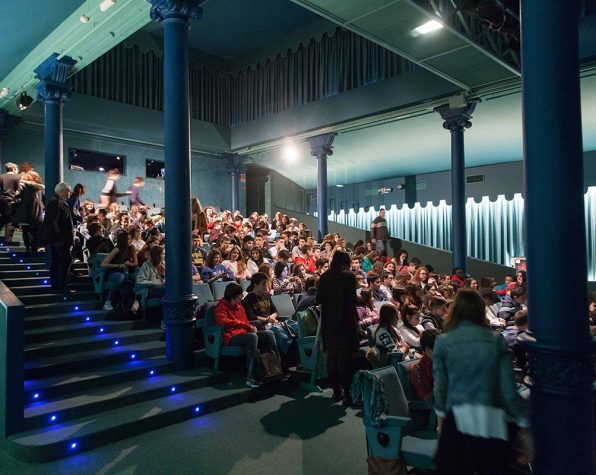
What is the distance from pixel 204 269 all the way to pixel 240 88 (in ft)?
31.8

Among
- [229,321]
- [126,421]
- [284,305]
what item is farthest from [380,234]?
[126,421]

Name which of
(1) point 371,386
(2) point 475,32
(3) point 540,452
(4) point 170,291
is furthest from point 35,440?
(2) point 475,32

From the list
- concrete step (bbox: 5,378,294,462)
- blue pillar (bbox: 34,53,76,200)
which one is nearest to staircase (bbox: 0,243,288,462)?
concrete step (bbox: 5,378,294,462)

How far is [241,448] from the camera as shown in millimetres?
3703

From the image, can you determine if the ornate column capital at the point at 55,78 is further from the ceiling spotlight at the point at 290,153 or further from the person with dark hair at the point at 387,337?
the ceiling spotlight at the point at 290,153

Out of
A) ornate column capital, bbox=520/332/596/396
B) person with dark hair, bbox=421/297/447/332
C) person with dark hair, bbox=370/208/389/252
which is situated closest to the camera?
ornate column capital, bbox=520/332/596/396

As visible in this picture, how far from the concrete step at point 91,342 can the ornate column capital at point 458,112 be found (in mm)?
7500

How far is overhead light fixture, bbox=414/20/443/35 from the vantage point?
6.59 metres

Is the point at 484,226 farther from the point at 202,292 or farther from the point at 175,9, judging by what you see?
the point at 175,9

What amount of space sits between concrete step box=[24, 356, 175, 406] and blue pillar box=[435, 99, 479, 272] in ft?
22.3

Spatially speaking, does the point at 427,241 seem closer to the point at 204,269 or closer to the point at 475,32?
the point at 475,32

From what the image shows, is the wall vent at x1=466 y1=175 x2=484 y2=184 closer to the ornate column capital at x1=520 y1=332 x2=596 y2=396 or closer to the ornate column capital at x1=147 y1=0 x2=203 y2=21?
the ornate column capital at x1=147 y1=0 x2=203 y2=21

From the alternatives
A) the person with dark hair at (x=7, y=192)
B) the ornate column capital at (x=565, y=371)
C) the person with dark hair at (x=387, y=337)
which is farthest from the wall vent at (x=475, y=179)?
the ornate column capital at (x=565, y=371)

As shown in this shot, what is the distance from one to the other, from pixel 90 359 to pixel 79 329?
2.48 ft
